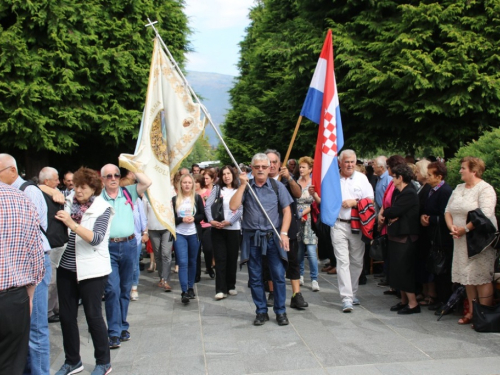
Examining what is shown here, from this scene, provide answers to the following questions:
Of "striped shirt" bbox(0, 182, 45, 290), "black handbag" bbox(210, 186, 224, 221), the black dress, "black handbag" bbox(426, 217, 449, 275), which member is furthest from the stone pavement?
"striped shirt" bbox(0, 182, 45, 290)

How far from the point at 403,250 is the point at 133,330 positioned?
3.75 m

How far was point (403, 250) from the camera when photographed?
737 centimetres

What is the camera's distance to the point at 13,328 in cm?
365

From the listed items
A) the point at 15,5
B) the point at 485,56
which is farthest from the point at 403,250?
the point at 15,5

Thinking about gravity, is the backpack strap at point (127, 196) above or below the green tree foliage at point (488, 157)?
below

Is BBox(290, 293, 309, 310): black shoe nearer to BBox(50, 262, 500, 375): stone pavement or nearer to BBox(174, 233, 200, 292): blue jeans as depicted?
BBox(50, 262, 500, 375): stone pavement

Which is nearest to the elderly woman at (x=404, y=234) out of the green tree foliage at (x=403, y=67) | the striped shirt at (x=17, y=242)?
the striped shirt at (x=17, y=242)

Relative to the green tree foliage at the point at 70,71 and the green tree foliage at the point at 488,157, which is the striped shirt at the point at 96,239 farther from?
the green tree foliage at the point at 70,71

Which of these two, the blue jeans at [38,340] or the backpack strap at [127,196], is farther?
the backpack strap at [127,196]

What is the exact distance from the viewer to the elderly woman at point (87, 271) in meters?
5.25

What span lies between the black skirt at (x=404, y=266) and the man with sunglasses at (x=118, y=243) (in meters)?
3.53

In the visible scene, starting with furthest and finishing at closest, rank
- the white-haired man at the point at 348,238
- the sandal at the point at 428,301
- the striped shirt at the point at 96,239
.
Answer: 1. the sandal at the point at 428,301
2. the white-haired man at the point at 348,238
3. the striped shirt at the point at 96,239

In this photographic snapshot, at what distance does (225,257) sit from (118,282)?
9.40ft

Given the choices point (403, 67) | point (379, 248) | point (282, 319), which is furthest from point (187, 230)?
point (403, 67)
